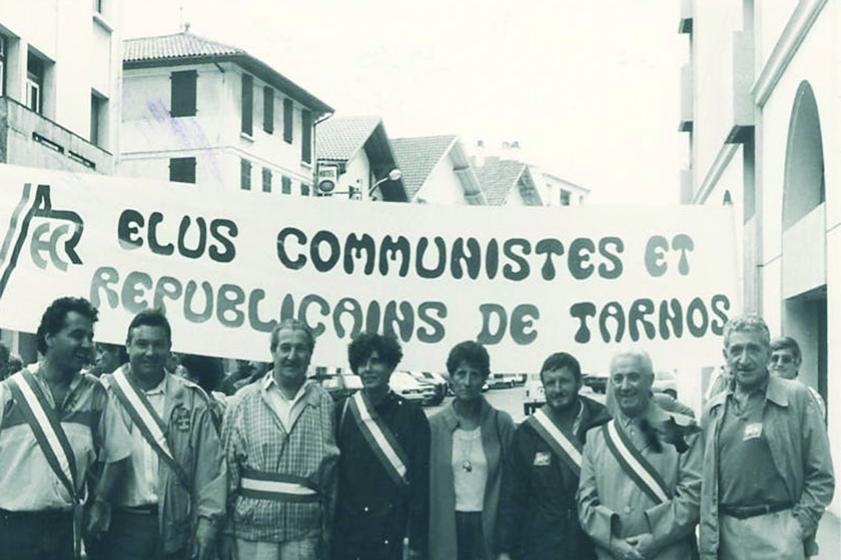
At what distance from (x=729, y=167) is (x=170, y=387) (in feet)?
53.9

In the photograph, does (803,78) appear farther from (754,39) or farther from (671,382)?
(671,382)

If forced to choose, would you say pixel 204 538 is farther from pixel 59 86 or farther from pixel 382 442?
pixel 59 86

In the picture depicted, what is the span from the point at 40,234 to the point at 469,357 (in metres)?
2.48

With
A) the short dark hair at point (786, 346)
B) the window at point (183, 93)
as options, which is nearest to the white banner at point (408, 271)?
the short dark hair at point (786, 346)

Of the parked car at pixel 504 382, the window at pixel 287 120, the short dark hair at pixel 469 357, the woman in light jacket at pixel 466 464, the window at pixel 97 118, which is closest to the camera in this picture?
the woman in light jacket at pixel 466 464

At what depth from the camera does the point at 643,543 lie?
5.38 meters

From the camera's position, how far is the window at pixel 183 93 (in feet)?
136

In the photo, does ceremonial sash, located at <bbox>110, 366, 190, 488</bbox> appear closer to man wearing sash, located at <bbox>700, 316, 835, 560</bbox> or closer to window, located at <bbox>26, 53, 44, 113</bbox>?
man wearing sash, located at <bbox>700, 316, 835, 560</bbox>

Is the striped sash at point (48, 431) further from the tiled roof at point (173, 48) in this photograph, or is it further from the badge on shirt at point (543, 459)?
the tiled roof at point (173, 48)

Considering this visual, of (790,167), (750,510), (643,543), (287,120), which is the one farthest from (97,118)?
(750,510)

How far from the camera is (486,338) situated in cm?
692

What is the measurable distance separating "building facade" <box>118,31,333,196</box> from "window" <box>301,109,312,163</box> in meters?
2.26

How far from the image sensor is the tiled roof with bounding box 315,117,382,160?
4891cm

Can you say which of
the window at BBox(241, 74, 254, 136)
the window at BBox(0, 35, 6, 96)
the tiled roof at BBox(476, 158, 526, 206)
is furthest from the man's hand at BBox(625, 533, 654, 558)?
the tiled roof at BBox(476, 158, 526, 206)
